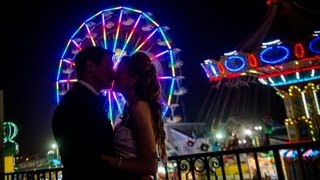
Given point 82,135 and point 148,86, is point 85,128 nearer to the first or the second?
point 82,135

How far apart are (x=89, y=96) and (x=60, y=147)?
1.15 ft

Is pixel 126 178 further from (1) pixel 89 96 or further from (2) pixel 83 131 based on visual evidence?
(1) pixel 89 96

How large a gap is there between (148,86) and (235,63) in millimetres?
10960

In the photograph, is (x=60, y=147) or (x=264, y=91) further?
(x=264, y=91)

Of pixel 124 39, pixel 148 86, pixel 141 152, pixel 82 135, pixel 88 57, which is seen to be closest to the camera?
pixel 82 135

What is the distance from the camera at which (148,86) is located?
90.4 inches

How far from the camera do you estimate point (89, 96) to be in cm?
208

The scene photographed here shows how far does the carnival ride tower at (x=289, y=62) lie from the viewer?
11.7m

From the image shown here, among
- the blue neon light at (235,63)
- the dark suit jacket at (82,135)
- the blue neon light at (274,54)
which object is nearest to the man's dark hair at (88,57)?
the dark suit jacket at (82,135)

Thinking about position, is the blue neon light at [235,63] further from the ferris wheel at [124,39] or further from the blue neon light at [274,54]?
the ferris wheel at [124,39]

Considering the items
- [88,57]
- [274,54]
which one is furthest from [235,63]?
[88,57]

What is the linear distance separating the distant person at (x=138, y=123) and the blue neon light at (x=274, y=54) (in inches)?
405

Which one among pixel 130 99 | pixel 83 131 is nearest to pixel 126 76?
pixel 130 99

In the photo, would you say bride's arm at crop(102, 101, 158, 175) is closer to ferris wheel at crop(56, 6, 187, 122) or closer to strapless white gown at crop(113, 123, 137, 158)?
strapless white gown at crop(113, 123, 137, 158)
